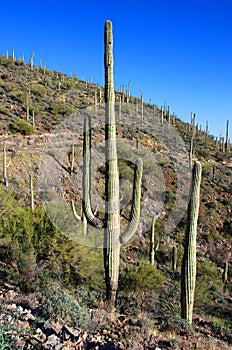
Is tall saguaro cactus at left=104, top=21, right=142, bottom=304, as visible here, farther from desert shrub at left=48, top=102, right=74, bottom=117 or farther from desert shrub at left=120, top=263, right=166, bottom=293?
desert shrub at left=48, top=102, right=74, bottom=117

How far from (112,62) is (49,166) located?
47.1ft

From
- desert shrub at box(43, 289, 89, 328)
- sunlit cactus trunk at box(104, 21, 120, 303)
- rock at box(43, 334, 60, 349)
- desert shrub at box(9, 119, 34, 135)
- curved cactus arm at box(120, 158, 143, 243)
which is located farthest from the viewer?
desert shrub at box(9, 119, 34, 135)

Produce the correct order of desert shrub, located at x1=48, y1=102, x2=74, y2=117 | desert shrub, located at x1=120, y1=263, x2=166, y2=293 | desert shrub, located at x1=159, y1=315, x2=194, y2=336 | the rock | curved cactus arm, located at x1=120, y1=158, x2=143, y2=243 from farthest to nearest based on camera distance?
desert shrub, located at x1=48, y1=102, x2=74, y2=117 < desert shrub, located at x1=120, y1=263, x2=166, y2=293 < curved cactus arm, located at x1=120, y1=158, x2=143, y2=243 < desert shrub, located at x1=159, y1=315, x2=194, y2=336 < the rock

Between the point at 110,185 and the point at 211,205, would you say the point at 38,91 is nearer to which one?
the point at 211,205

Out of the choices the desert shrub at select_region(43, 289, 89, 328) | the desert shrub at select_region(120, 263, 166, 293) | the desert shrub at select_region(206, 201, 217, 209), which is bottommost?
the desert shrub at select_region(120, 263, 166, 293)

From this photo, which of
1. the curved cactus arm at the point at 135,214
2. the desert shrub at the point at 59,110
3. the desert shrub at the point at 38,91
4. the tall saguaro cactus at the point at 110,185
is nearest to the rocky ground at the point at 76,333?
the tall saguaro cactus at the point at 110,185

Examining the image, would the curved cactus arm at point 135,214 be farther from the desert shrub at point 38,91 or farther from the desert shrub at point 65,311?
the desert shrub at point 38,91

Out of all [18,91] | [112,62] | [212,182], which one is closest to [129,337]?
[112,62]

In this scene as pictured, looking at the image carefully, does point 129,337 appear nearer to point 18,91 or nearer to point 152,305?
point 152,305

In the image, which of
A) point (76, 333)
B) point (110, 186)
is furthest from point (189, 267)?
point (76, 333)

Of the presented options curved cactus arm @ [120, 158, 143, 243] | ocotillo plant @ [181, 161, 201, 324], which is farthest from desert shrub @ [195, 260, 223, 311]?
curved cactus arm @ [120, 158, 143, 243]

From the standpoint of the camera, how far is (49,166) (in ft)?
68.4

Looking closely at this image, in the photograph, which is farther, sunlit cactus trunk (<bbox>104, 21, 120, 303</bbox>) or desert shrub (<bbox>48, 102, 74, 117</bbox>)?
desert shrub (<bbox>48, 102, 74, 117</bbox>)

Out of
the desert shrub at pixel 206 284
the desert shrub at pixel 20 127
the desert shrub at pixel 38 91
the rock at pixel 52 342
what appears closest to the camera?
the rock at pixel 52 342
